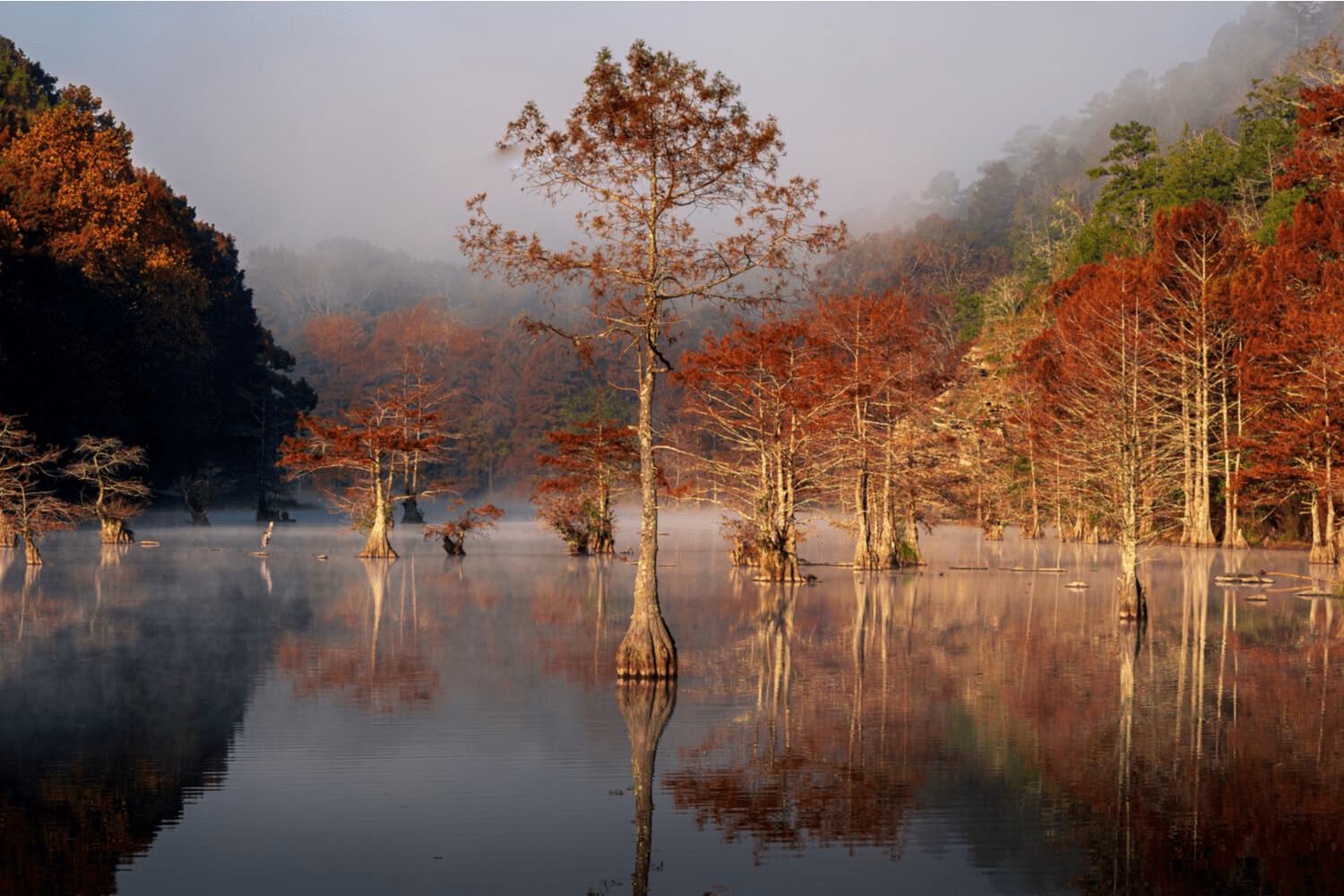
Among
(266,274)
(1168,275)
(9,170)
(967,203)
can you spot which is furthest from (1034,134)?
(9,170)

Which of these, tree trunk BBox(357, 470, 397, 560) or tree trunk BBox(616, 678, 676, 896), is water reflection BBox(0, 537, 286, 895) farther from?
tree trunk BBox(357, 470, 397, 560)

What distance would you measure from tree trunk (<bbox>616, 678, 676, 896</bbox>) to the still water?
0.05 m

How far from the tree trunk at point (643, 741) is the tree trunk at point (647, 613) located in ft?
0.81

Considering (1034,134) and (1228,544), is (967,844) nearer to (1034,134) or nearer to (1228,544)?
(1228,544)

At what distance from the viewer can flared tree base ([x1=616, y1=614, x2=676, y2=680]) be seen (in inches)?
690

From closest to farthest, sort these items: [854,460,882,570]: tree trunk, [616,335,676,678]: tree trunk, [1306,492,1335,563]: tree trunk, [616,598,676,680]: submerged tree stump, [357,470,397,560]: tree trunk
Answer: [616,335,676,678]: tree trunk, [616,598,676,680]: submerged tree stump, [854,460,882,570]: tree trunk, [1306,492,1335,563]: tree trunk, [357,470,397,560]: tree trunk

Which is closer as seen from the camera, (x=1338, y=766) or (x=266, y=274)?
(x=1338, y=766)

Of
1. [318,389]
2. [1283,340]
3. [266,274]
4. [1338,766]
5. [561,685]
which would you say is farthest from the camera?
[266,274]

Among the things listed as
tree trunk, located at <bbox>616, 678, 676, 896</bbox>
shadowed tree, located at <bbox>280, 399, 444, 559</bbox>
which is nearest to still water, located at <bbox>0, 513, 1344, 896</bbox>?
tree trunk, located at <bbox>616, 678, 676, 896</bbox>

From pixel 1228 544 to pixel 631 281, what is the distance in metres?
41.1

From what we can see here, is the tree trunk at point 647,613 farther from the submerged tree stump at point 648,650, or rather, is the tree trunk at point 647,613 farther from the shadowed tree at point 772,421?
the shadowed tree at point 772,421

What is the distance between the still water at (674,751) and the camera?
30.5 feet

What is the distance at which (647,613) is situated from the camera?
17.4 metres

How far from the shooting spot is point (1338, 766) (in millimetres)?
12508
